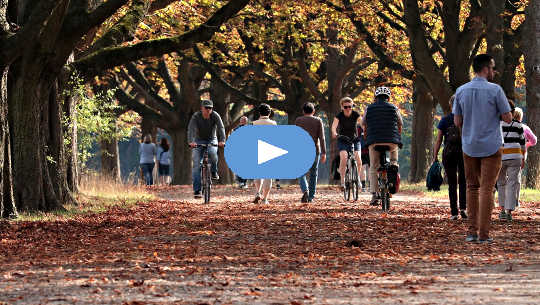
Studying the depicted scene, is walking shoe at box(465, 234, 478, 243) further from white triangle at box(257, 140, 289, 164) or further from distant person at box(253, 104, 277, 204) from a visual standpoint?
distant person at box(253, 104, 277, 204)

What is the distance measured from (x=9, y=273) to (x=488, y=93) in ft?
17.6

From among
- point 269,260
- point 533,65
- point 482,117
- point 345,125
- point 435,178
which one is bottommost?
point 269,260

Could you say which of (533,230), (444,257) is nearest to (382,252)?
Answer: (444,257)

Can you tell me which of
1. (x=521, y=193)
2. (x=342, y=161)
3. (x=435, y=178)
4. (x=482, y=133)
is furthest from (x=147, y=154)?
(x=482, y=133)

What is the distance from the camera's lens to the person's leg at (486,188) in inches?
426

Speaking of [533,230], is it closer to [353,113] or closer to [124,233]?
[124,233]

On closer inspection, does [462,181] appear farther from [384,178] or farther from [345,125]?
[345,125]

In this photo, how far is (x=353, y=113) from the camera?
18.7 meters

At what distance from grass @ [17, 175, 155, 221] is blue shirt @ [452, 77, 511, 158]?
21.7 feet

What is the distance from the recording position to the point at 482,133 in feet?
35.3

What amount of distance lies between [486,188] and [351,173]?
826cm

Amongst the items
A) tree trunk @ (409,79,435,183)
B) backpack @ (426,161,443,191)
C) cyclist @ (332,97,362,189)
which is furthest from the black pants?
tree trunk @ (409,79,435,183)

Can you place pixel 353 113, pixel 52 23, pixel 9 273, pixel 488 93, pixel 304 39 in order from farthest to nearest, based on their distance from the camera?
pixel 304 39 < pixel 353 113 < pixel 52 23 < pixel 488 93 < pixel 9 273

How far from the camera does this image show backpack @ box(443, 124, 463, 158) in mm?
13883
